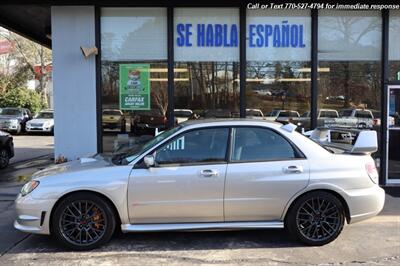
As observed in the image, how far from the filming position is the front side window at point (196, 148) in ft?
19.9

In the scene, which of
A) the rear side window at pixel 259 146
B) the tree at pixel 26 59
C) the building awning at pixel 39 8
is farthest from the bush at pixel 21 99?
the rear side window at pixel 259 146

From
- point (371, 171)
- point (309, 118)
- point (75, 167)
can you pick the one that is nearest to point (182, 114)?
point (309, 118)

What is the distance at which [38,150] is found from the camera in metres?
19.6

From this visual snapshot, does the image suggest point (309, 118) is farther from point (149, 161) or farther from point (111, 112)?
point (149, 161)

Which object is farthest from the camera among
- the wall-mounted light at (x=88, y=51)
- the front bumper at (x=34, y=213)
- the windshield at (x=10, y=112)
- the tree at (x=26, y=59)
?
the tree at (x=26, y=59)

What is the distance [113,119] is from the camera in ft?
33.6

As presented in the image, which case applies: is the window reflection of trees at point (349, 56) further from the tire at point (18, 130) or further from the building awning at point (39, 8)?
the tire at point (18, 130)

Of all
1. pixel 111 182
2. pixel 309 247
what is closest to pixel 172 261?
pixel 111 182

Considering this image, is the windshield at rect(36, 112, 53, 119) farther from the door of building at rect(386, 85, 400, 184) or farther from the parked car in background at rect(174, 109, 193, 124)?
the door of building at rect(386, 85, 400, 184)

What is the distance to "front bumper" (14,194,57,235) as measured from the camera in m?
5.81

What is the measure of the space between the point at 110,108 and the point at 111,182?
448 cm

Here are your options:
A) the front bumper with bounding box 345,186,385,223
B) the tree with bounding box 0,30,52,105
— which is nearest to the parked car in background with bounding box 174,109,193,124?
the front bumper with bounding box 345,186,385,223

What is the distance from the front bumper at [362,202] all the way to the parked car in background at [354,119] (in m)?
4.21

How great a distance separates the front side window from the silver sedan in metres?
0.01
